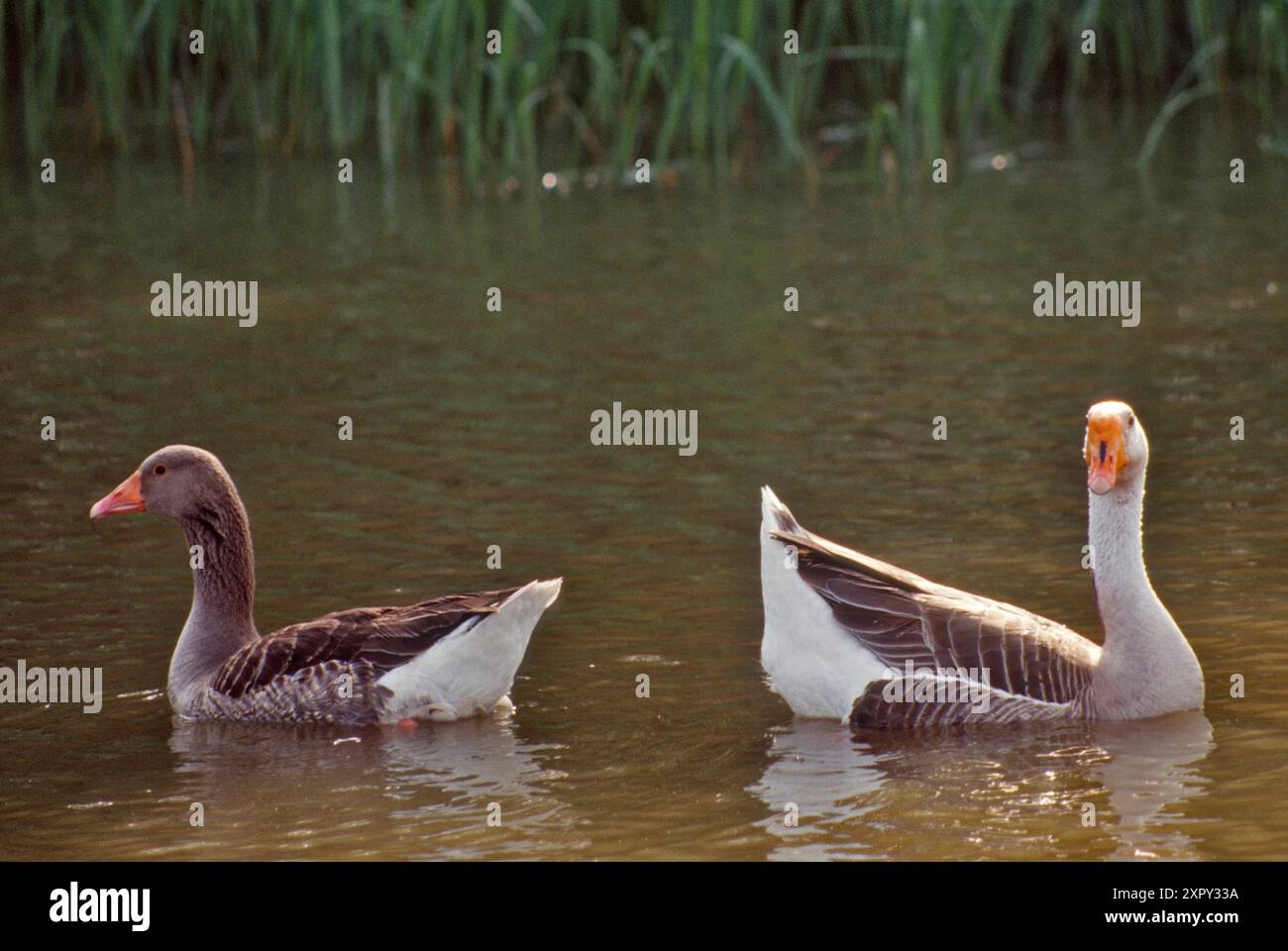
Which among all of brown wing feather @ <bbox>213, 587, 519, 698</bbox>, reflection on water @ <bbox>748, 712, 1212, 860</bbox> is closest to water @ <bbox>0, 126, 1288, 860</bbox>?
reflection on water @ <bbox>748, 712, 1212, 860</bbox>

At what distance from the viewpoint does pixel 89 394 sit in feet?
45.2

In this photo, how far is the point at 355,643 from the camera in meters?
8.43

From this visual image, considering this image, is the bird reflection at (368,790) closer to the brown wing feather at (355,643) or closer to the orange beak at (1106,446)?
the brown wing feather at (355,643)

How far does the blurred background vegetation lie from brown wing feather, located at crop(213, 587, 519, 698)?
10.0 meters

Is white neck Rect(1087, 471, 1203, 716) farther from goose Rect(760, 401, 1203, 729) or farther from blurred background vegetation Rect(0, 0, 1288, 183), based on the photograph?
blurred background vegetation Rect(0, 0, 1288, 183)

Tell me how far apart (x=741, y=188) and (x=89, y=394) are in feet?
28.1

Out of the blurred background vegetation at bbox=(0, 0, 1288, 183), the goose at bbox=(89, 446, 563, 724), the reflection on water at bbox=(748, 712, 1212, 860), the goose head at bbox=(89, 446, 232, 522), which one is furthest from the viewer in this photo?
the blurred background vegetation at bbox=(0, 0, 1288, 183)

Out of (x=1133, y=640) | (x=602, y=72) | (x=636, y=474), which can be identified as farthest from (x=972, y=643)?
(x=602, y=72)

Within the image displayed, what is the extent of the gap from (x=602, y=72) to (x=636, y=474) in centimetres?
785

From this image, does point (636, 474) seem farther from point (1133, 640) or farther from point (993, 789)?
point (993, 789)

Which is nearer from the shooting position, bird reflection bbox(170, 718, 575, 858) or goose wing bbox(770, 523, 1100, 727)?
bird reflection bbox(170, 718, 575, 858)

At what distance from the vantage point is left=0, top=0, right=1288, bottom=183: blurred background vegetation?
18719 mm

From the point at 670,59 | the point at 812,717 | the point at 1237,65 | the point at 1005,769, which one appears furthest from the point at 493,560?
the point at 1237,65

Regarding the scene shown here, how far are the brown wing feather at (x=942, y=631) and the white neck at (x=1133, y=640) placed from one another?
117 millimetres
